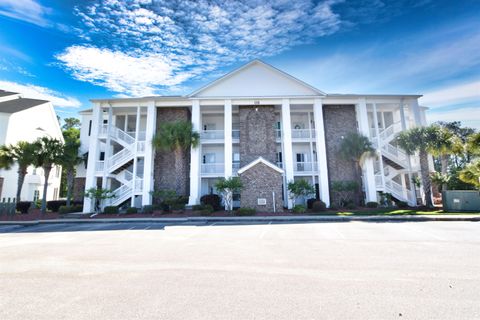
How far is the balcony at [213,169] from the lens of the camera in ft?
74.6

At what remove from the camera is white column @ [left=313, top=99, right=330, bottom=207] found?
70.2 ft

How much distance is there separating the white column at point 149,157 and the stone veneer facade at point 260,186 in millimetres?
8482

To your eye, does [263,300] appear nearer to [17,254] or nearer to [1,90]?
[17,254]

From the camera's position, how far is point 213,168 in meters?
23.4

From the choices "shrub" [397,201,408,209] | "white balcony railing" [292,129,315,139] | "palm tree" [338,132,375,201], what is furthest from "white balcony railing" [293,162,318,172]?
"shrub" [397,201,408,209]

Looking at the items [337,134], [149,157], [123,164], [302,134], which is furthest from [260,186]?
[123,164]

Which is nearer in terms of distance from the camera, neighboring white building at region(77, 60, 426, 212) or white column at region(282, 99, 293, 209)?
white column at region(282, 99, 293, 209)

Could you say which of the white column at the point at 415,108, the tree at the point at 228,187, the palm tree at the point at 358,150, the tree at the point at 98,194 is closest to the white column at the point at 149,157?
the tree at the point at 98,194

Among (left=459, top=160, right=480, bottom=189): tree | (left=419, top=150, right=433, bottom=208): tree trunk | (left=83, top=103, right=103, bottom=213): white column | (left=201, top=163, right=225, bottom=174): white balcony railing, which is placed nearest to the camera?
(left=459, top=160, right=480, bottom=189): tree

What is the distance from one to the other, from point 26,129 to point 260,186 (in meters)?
28.1

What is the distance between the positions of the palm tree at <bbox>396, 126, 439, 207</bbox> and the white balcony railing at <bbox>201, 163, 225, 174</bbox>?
52.9 feet

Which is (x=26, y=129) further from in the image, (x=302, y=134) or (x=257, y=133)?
(x=302, y=134)

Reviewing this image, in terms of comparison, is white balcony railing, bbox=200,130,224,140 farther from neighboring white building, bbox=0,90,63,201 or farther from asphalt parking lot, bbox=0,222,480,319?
neighboring white building, bbox=0,90,63,201

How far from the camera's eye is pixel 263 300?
390 cm
